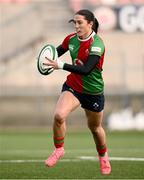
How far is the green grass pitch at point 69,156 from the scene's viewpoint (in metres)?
11.5

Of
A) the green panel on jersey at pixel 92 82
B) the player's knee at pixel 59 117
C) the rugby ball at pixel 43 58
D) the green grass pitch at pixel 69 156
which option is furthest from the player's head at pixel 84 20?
the green grass pitch at pixel 69 156

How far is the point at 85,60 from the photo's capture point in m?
11.5

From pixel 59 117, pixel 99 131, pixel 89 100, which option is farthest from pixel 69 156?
pixel 59 117

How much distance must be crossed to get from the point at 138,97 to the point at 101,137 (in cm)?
1678

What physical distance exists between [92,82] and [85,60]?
304 millimetres

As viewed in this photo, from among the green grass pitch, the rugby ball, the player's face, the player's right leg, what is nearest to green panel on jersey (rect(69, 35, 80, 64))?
the player's face

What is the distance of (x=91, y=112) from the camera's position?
1165cm

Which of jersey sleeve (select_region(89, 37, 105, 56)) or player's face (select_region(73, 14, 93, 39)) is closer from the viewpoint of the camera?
jersey sleeve (select_region(89, 37, 105, 56))

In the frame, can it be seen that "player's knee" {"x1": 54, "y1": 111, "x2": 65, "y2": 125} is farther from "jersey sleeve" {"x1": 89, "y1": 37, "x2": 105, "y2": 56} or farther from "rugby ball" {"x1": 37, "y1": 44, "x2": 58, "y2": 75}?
"jersey sleeve" {"x1": 89, "y1": 37, "x2": 105, "y2": 56}

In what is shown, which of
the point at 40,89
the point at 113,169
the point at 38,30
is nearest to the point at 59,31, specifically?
the point at 38,30

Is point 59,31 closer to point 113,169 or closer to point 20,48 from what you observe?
point 20,48

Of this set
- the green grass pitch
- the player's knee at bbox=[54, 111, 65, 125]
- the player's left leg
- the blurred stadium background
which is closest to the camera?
the player's knee at bbox=[54, 111, 65, 125]

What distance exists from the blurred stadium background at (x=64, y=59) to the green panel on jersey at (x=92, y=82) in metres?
14.6

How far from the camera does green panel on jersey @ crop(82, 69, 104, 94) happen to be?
11562mm
